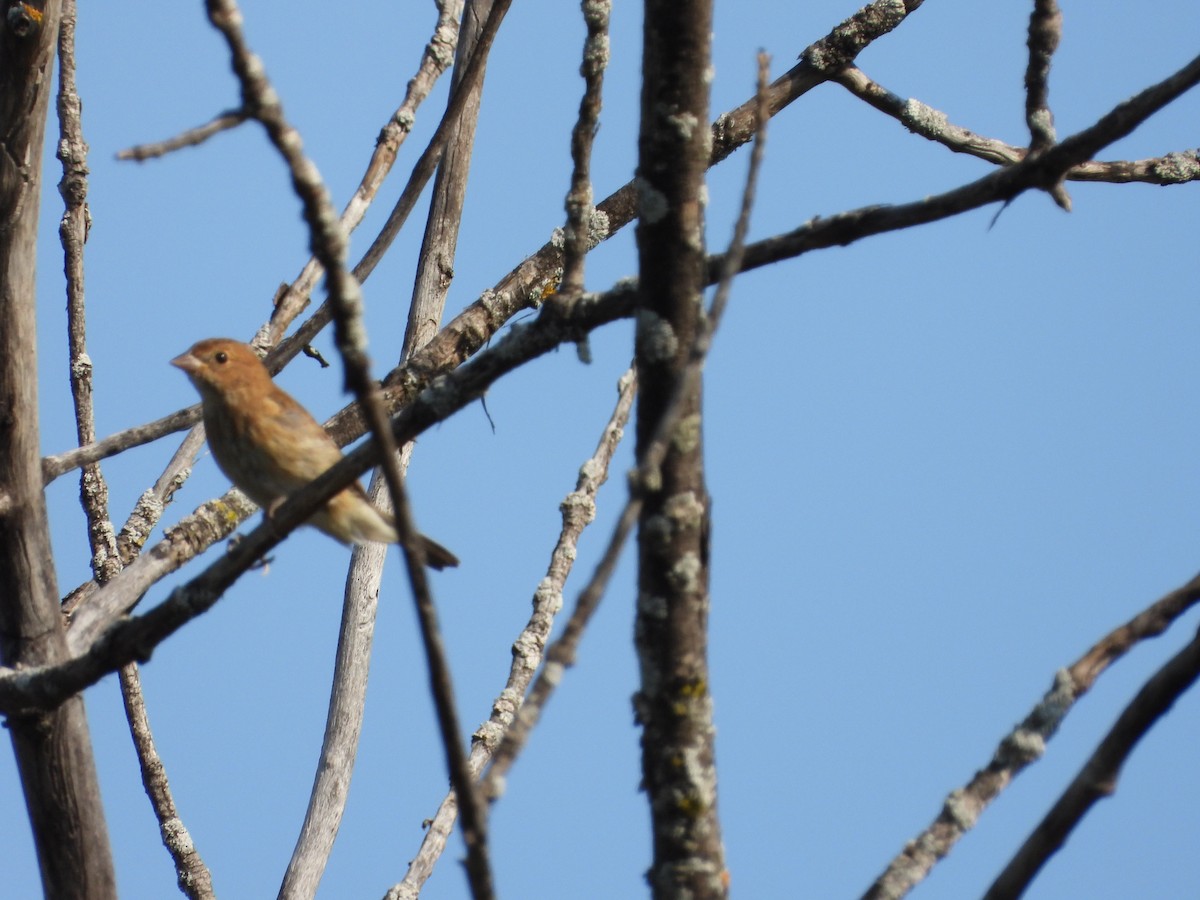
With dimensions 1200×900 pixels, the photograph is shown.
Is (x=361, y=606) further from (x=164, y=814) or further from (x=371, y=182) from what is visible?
(x=371, y=182)

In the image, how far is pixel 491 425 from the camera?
4582 mm

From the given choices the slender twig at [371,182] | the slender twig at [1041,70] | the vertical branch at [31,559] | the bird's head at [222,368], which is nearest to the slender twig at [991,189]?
the slender twig at [1041,70]

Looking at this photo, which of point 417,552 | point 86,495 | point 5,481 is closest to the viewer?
point 417,552

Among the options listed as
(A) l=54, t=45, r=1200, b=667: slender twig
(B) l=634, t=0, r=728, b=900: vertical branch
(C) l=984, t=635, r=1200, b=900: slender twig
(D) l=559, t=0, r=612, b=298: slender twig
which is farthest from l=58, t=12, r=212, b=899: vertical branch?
(C) l=984, t=635, r=1200, b=900: slender twig

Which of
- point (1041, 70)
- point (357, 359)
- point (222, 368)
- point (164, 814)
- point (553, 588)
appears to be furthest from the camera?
point (222, 368)

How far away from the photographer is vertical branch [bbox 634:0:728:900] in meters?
2.26

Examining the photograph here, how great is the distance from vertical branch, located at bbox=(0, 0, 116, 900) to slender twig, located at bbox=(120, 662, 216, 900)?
1.05 meters

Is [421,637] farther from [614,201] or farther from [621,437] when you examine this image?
[614,201]

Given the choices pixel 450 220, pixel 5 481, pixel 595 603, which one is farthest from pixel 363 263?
pixel 595 603

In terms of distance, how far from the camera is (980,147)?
17.0 ft

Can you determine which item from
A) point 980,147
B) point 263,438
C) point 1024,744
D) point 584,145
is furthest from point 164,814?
point 980,147

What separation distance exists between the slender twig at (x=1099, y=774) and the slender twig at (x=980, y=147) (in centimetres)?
294

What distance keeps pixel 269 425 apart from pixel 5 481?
155cm

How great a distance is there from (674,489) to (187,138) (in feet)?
3.16
